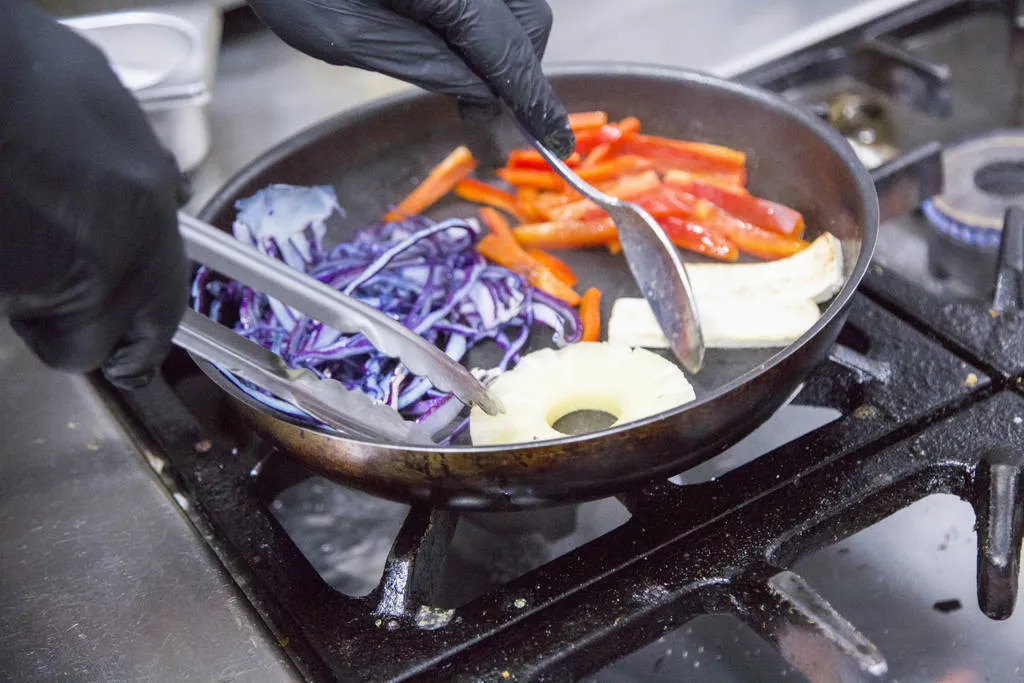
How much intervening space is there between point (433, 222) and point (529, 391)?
1.63ft

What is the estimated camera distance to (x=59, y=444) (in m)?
1.31

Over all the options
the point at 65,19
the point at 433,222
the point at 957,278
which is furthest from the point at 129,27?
the point at 957,278

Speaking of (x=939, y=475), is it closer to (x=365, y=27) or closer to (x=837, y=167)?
(x=837, y=167)

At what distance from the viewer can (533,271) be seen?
58.5 inches

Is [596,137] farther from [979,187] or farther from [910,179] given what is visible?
[979,187]

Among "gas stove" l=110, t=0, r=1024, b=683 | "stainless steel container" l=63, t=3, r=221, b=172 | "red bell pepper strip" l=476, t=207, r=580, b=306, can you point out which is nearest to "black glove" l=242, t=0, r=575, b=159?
"red bell pepper strip" l=476, t=207, r=580, b=306

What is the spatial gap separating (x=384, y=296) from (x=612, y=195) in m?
0.39

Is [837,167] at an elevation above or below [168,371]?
above

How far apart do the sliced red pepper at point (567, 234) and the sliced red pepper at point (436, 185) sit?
166 mm

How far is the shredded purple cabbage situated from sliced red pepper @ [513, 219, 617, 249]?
0.24 feet

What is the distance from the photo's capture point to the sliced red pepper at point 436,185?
163 centimetres

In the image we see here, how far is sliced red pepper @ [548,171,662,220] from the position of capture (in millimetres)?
Answer: 1533

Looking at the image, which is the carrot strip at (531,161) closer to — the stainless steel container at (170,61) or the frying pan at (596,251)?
the frying pan at (596,251)

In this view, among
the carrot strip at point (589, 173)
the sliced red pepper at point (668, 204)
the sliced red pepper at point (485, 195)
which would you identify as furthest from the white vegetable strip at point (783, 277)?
the sliced red pepper at point (485, 195)
